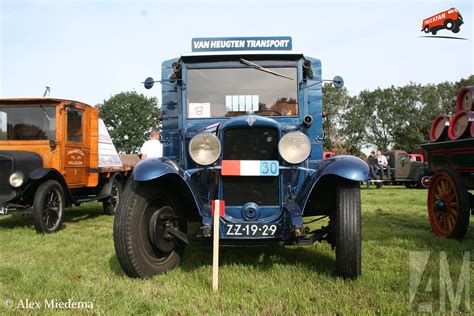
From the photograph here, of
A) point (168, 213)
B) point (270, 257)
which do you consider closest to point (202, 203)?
point (168, 213)

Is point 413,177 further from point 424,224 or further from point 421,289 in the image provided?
point 421,289

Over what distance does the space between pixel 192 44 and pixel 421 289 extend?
11.3 feet

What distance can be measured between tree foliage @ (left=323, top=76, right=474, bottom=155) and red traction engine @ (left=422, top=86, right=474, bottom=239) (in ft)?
157

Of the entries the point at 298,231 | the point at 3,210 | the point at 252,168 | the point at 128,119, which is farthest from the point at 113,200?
the point at 128,119

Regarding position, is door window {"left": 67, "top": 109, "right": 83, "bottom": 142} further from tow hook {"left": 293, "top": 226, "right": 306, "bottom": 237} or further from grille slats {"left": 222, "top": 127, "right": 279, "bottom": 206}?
tow hook {"left": 293, "top": 226, "right": 306, "bottom": 237}

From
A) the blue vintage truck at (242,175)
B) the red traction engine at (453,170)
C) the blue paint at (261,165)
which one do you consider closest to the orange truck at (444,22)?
the red traction engine at (453,170)

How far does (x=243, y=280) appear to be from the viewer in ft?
10.8

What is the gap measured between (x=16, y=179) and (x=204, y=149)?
4.14 metres

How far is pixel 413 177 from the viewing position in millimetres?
18906

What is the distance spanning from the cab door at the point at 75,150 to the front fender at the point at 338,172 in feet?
16.5

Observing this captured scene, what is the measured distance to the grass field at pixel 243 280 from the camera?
108 inches

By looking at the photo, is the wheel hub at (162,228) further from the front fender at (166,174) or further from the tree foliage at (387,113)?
the tree foliage at (387,113)

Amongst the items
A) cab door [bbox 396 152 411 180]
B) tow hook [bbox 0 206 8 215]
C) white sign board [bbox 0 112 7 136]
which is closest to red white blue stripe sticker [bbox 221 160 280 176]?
tow hook [bbox 0 206 8 215]

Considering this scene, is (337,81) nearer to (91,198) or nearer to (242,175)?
(242,175)
